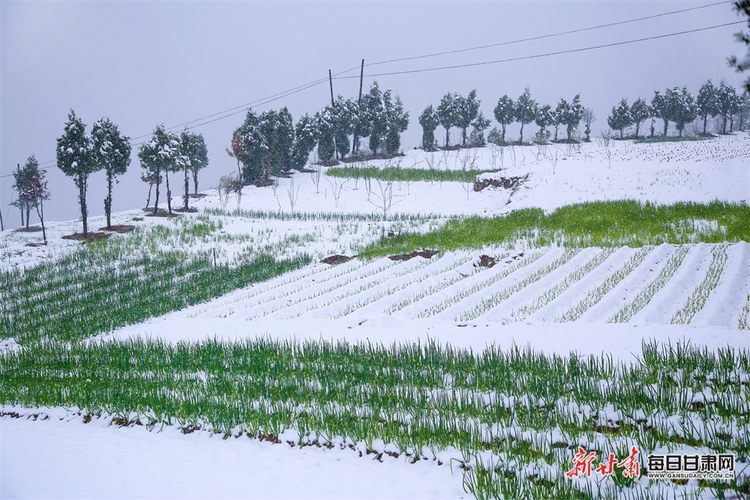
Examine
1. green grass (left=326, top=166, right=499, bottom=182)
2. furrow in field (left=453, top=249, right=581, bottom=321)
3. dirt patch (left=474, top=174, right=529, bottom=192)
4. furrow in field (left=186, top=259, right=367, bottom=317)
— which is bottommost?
furrow in field (left=186, top=259, right=367, bottom=317)

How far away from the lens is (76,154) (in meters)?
28.6

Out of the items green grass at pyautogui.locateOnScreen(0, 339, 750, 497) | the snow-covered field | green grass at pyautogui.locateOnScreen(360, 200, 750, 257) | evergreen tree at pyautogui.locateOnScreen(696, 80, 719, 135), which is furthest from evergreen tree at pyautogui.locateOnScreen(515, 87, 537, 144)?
green grass at pyautogui.locateOnScreen(0, 339, 750, 497)

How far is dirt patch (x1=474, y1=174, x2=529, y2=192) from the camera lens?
1383 inches

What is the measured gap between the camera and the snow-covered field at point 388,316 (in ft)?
14.9

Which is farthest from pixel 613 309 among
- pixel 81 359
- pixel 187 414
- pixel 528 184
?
pixel 528 184

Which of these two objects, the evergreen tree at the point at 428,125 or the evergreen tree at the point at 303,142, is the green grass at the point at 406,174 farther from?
the evergreen tree at the point at 428,125

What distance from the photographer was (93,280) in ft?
63.6

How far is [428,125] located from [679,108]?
112 ft

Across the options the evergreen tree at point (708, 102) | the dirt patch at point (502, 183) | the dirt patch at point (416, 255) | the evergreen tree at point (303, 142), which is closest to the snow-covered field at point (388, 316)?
the dirt patch at point (416, 255)

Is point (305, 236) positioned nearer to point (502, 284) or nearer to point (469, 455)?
point (502, 284)

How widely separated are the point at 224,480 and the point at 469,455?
2.24 metres

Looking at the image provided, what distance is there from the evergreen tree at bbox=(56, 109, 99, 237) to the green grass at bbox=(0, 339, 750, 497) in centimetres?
2330

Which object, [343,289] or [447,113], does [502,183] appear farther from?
[447,113]

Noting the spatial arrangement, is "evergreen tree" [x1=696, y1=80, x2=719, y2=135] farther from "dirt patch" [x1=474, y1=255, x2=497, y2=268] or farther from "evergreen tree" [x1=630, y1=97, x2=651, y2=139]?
"dirt patch" [x1=474, y1=255, x2=497, y2=268]
